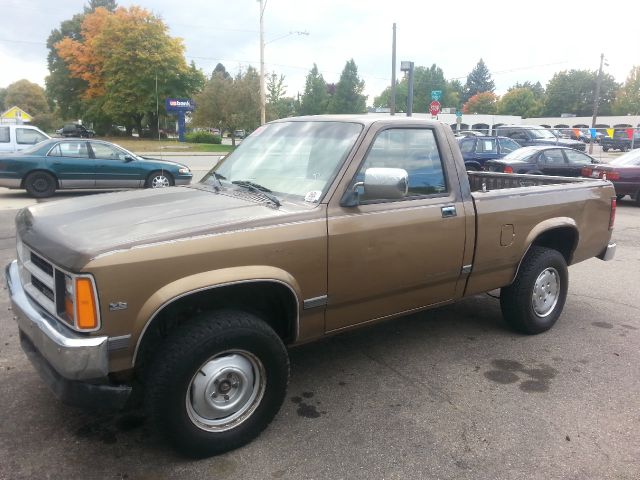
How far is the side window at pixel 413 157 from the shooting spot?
3568mm

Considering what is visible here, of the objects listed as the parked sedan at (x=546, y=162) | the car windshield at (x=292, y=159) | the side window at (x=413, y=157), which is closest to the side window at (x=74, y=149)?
the car windshield at (x=292, y=159)

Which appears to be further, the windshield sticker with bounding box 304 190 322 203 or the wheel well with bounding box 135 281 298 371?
the windshield sticker with bounding box 304 190 322 203

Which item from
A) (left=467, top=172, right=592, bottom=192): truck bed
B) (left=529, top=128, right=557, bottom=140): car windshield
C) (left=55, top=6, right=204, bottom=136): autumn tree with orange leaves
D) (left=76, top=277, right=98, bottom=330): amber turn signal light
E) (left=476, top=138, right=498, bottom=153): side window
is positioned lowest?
(left=76, top=277, right=98, bottom=330): amber turn signal light

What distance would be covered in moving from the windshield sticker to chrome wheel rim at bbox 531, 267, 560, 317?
2.38 m

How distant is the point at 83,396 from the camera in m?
2.49

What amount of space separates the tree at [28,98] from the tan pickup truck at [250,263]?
104 metres

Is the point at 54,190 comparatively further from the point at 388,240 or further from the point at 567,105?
the point at 567,105

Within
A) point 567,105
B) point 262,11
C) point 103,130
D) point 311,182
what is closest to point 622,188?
point 311,182

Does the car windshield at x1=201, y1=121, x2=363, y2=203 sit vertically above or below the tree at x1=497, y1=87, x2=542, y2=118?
below

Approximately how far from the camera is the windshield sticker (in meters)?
3.19

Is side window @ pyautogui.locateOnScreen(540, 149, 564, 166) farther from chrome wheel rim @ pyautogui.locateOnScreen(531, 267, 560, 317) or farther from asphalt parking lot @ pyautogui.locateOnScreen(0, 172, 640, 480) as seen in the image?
chrome wheel rim @ pyautogui.locateOnScreen(531, 267, 560, 317)

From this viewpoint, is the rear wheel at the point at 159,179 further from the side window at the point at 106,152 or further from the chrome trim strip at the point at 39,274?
the chrome trim strip at the point at 39,274

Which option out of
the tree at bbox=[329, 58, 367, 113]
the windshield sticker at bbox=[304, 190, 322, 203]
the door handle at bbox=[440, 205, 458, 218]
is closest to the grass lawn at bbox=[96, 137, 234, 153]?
the door handle at bbox=[440, 205, 458, 218]

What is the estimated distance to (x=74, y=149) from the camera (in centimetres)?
1290
